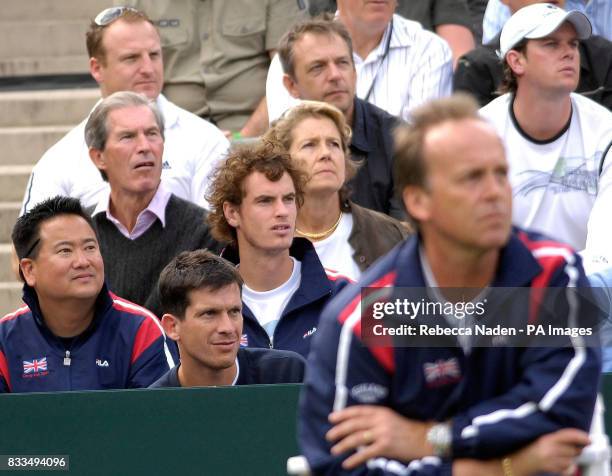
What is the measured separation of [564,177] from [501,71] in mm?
1095

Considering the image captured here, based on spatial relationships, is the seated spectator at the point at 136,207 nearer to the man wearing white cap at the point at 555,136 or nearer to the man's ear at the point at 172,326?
the man's ear at the point at 172,326

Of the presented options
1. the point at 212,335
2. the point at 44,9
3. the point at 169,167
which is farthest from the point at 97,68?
the point at 212,335

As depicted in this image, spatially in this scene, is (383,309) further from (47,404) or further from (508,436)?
(47,404)

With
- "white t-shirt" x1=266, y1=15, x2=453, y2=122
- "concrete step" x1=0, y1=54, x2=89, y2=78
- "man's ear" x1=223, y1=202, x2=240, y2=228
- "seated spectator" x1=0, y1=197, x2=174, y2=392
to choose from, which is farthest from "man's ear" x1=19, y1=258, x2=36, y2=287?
"concrete step" x1=0, y1=54, x2=89, y2=78

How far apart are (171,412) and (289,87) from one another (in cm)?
247

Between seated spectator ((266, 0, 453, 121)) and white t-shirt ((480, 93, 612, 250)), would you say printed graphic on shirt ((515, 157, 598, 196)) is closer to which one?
white t-shirt ((480, 93, 612, 250))

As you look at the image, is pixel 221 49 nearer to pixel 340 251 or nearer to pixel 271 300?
pixel 340 251

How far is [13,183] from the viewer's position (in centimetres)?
829

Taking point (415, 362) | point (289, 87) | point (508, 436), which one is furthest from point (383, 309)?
point (289, 87)

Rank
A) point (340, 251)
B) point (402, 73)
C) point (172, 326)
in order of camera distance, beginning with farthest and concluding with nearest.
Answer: point (402, 73)
point (340, 251)
point (172, 326)

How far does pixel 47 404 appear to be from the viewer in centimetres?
494

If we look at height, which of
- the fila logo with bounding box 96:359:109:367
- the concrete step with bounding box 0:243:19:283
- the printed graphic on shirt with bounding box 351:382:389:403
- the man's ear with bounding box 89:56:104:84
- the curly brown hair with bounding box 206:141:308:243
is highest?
the man's ear with bounding box 89:56:104:84

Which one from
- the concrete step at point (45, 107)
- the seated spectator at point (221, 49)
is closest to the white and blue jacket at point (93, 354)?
the seated spectator at point (221, 49)

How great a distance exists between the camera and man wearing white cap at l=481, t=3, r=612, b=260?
586cm
